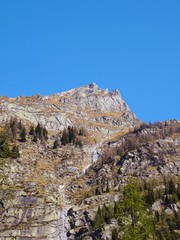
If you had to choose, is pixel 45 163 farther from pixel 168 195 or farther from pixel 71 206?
pixel 168 195

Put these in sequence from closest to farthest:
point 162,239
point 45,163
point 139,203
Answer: point 139,203 → point 162,239 → point 45,163

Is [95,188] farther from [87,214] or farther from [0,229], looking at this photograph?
[0,229]

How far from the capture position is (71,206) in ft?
459

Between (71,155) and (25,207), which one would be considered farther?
(71,155)

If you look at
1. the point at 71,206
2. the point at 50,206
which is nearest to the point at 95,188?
the point at 71,206

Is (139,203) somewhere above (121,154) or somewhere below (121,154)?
below

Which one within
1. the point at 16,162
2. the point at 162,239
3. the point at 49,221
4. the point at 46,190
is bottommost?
the point at 162,239

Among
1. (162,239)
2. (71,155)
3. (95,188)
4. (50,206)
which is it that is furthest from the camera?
(71,155)

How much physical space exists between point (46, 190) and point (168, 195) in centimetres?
4523

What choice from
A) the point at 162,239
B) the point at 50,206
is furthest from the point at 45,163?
the point at 162,239

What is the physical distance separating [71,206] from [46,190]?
40.2 feet

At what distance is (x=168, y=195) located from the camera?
136 meters

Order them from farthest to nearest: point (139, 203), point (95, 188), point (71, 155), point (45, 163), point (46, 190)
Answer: point (71, 155) → point (45, 163) → point (95, 188) → point (46, 190) → point (139, 203)

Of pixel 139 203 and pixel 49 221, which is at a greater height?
pixel 49 221
